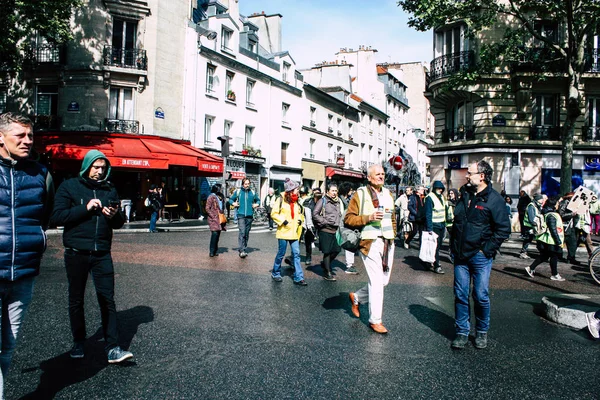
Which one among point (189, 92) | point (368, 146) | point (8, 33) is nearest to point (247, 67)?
point (189, 92)

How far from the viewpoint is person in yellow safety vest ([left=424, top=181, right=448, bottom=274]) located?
1012cm

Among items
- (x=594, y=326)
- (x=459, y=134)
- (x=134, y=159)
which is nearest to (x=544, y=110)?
(x=459, y=134)

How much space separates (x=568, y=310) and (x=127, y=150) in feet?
62.3

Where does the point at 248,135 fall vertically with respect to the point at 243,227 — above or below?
above

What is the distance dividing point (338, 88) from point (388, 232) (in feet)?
129

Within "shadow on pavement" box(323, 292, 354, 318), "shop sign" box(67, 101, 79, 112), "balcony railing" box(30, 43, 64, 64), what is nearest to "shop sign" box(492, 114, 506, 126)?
"shadow on pavement" box(323, 292, 354, 318)

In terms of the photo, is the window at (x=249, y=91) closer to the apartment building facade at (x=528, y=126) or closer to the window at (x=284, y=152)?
the window at (x=284, y=152)

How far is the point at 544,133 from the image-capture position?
24.1 metres

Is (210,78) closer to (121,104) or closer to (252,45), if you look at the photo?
(121,104)

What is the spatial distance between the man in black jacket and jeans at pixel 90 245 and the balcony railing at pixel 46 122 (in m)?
21.2

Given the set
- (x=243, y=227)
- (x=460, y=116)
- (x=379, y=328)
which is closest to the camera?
(x=379, y=328)

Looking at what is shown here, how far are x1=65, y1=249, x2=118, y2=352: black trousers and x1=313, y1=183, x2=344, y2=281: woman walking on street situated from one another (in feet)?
17.0

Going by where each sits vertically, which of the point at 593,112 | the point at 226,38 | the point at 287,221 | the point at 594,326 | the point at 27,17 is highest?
the point at 226,38

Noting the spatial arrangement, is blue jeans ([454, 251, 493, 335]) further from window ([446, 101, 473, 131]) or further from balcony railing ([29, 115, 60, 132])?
balcony railing ([29, 115, 60, 132])
